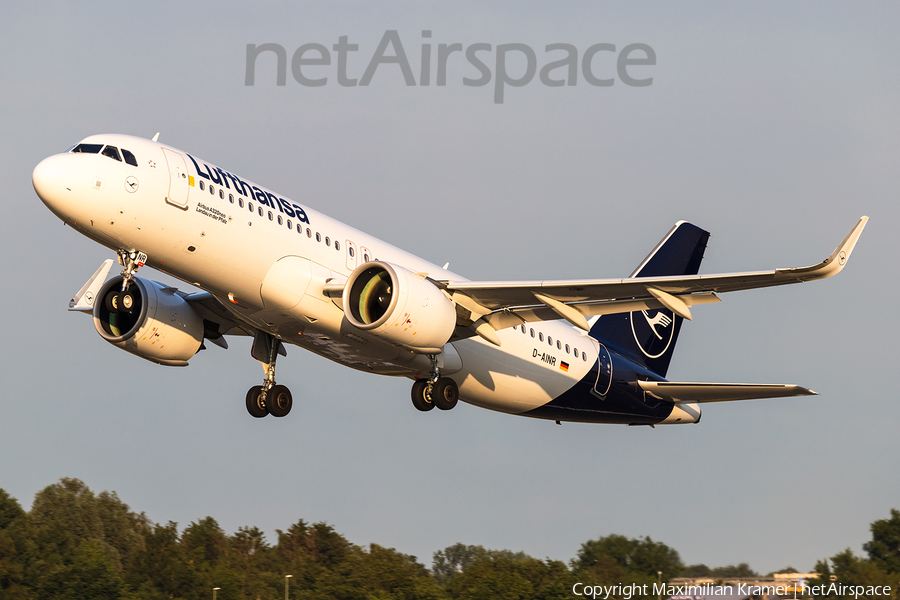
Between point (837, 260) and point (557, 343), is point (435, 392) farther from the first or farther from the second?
point (837, 260)

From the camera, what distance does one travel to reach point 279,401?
33625 mm

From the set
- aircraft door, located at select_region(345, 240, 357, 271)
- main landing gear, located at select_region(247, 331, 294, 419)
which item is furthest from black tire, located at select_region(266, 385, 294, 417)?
aircraft door, located at select_region(345, 240, 357, 271)

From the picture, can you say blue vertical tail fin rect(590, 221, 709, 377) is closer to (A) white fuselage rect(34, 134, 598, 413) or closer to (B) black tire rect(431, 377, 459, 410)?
(A) white fuselage rect(34, 134, 598, 413)

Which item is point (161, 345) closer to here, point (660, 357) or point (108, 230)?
point (108, 230)

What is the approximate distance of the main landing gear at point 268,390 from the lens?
110 feet

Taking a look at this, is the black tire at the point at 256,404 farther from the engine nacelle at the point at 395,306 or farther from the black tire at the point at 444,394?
the engine nacelle at the point at 395,306

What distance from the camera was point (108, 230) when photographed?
2603cm

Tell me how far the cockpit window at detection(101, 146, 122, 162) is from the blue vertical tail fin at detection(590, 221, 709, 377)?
1874 centimetres

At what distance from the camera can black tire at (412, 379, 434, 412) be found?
31594 mm

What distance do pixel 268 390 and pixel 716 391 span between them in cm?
1427

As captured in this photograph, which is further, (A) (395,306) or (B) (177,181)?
(A) (395,306)

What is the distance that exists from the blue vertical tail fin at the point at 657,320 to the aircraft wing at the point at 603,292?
8.53m

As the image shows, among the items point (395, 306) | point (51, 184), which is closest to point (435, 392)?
point (395, 306)

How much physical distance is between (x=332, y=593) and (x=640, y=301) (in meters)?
45.7
